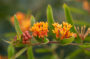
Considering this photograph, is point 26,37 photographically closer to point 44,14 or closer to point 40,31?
point 40,31

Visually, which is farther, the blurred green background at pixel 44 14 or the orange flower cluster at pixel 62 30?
the blurred green background at pixel 44 14

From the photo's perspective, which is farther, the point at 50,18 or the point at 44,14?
the point at 44,14

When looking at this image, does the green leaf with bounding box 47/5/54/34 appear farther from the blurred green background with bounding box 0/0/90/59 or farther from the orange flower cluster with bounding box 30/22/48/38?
the blurred green background with bounding box 0/0/90/59

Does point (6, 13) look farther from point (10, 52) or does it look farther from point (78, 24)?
point (10, 52)

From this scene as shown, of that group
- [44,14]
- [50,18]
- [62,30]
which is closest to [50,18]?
[50,18]

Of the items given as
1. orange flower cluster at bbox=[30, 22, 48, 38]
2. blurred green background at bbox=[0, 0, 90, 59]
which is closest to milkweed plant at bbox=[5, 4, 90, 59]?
orange flower cluster at bbox=[30, 22, 48, 38]

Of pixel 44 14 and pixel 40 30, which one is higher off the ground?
pixel 44 14

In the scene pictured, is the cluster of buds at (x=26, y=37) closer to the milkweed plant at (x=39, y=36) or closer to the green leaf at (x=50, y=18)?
the milkweed plant at (x=39, y=36)

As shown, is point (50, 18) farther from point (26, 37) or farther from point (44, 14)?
point (44, 14)

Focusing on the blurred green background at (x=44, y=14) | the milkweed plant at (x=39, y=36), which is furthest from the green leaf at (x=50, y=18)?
the blurred green background at (x=44, y=14)
